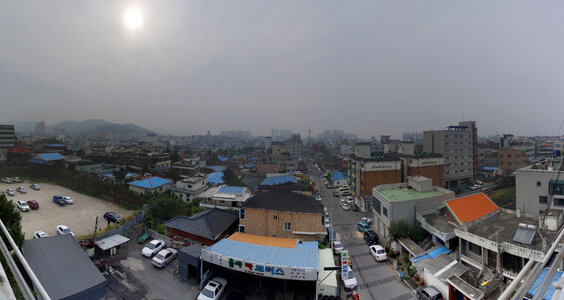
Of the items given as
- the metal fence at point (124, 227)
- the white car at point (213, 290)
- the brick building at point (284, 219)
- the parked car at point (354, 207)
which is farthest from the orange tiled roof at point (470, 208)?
the metal fence at point (124, 227)

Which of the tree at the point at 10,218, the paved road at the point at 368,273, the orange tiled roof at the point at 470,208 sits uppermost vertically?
the tree at the point at 10,218

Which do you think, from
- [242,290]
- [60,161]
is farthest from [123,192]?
[242,290]

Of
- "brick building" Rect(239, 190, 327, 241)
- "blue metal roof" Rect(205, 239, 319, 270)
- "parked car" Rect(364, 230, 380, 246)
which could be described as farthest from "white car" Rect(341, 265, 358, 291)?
"parked car" Rect(364, 230, 380, 246)

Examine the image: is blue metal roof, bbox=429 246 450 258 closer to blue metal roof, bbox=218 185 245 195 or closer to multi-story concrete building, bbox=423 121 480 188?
blue metal roof, bbox=218 185 245 195

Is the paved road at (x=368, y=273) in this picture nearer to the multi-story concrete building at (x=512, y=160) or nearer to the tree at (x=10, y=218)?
the tree at (x=10, y=218)

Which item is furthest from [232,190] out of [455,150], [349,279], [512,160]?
[512,160]

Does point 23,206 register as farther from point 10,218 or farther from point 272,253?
point 272,253
